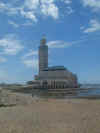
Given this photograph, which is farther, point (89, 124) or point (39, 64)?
point (39, 64)

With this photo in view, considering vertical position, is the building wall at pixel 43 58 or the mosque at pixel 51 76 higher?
the building wall at pixel 43 58

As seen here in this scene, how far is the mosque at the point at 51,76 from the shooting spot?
109 m

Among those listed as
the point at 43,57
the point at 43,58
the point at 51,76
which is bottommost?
the point at 51,76

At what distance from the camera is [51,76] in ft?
409

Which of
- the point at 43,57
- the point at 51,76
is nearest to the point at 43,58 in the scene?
the point at 43,57

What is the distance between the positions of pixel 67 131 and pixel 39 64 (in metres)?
144

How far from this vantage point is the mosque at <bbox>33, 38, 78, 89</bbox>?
108950mm

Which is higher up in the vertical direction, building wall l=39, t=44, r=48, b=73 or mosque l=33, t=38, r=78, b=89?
building wall l=39, t=44, r=48, b=73

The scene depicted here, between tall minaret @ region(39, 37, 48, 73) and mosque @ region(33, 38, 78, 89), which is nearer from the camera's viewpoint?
mosque @ region(33, 38, 78, 89)

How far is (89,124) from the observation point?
9234 millimetres

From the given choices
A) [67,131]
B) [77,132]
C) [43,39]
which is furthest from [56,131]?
[43,39]

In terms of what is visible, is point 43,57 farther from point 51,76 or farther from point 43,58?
point 51,76

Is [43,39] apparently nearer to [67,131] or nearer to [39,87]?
[39,87]

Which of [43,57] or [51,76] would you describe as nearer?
[51,76]
